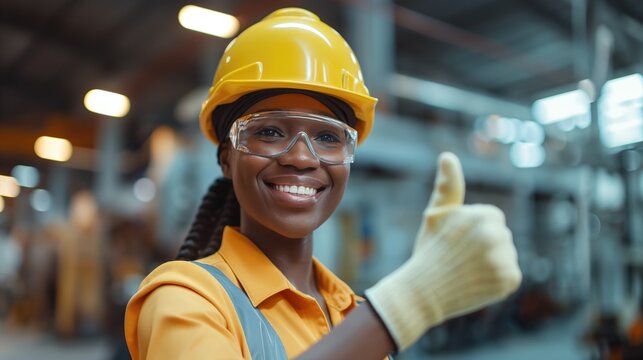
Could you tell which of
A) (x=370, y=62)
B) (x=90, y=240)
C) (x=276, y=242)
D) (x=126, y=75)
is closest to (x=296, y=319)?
(x=276, y=242)

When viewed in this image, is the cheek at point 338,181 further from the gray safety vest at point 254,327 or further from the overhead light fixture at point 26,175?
the overhead light fixture at point 26,175

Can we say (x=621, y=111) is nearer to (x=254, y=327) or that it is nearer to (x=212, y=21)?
(x=254, y=327)

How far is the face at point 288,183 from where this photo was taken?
1.20 metres

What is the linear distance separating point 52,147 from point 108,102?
3312mm

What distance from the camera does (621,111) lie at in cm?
323

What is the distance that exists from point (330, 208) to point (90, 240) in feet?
33.3

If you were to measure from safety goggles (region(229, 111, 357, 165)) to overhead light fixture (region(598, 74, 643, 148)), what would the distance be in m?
2.62

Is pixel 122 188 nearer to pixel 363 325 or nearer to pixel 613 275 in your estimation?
pixel 613 275

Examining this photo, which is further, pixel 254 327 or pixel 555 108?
pixel 555 108

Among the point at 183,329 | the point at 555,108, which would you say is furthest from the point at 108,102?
the point at 183,329

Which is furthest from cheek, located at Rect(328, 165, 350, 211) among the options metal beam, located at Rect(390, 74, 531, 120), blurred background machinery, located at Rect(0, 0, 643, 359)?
metal beam, located at Rect(390, 74, 531, 120)

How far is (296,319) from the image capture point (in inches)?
46.0

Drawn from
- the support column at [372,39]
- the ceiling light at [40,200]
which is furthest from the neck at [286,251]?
the ceiling light at [40,200]

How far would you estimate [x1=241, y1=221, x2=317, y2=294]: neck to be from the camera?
133 cm
